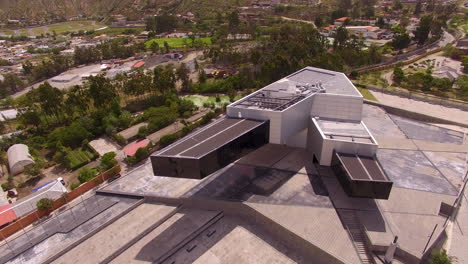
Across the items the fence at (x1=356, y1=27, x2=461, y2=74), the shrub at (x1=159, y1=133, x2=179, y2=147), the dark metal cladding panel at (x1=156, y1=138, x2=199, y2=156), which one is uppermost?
the dark metal cladding panel at (x1=156, y1=138, x2=199, y2=156)

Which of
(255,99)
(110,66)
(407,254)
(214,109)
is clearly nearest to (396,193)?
(407,254)

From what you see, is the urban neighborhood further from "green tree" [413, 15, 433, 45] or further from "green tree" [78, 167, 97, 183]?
"green tree" [413, 15, 433, 45]

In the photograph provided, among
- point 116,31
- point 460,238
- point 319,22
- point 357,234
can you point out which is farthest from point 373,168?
point 116,31

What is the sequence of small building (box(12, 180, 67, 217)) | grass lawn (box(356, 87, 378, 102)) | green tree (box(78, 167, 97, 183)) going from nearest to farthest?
1. small building (box(12, 180, 67, 217))
2. green tree (box(78, 167, 97, 183))
3. grass lawn (box(356, 87, 378, 102))

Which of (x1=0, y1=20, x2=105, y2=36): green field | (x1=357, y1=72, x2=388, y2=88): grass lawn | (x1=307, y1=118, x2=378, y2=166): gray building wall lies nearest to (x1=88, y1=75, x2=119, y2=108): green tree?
(x1=307, y1=118, x2=378, y2=166): gray building wall

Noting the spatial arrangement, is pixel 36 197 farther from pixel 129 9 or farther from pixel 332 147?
pixel 129 9

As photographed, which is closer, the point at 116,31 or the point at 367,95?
the point at 367,95

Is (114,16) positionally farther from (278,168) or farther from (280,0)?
(278,168)

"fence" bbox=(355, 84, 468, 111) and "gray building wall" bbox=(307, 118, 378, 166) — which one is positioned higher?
"gray building wall" bbox=(307, 118, 378, 166)
